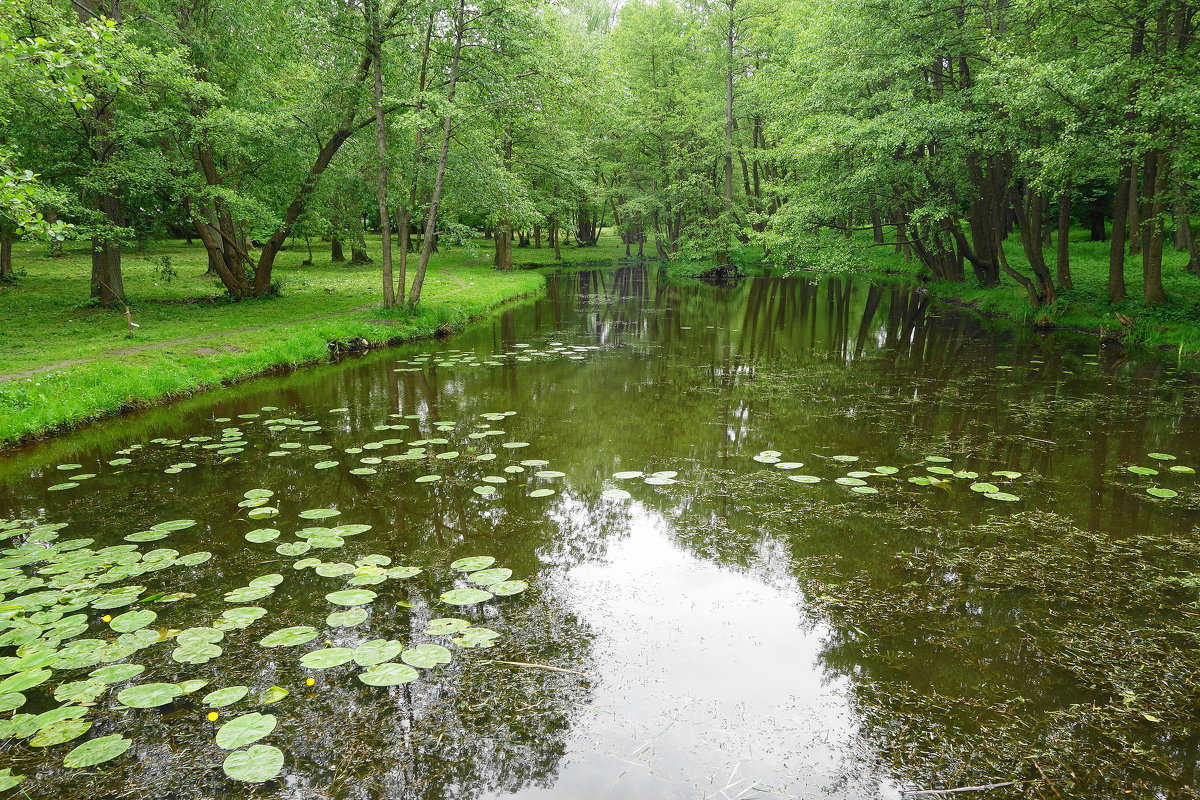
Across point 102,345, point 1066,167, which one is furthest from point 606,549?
point 1066,167

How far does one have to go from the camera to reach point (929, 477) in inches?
269

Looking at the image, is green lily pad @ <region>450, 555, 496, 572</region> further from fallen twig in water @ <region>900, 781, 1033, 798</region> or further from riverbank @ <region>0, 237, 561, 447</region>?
riverbank @ <region>0, 237, 561, 447</region>

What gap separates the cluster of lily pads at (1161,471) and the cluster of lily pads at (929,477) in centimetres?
115

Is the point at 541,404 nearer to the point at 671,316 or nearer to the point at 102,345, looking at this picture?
the point at 102,345

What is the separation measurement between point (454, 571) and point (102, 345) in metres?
12.0

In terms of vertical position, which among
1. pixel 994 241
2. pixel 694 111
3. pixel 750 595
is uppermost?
pixel 694 111

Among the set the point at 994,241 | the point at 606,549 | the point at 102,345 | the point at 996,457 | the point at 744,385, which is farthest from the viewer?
the point at 994,241

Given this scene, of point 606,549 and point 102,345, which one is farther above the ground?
point 102,345

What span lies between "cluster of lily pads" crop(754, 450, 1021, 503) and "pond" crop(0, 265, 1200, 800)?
0.13 ft

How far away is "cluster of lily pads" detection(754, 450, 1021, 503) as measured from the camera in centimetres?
638

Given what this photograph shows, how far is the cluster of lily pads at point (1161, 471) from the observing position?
626cm

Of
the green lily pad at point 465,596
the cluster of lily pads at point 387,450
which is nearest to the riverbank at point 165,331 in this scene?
the cluster of lily pads at point 387,450

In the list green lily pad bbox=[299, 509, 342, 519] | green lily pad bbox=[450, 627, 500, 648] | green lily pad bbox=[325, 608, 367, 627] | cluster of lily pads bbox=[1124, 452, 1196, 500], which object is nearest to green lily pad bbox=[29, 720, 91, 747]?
green lily pad bbox=[325, 608, 367, 627]

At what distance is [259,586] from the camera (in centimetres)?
466
